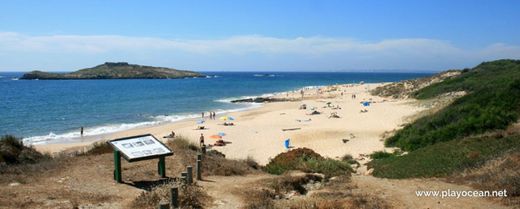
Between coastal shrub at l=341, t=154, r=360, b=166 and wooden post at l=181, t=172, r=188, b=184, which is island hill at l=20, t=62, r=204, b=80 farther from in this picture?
wooden post at l=181, t=172, r=188, b=184

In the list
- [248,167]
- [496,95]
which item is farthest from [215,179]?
[496,95]

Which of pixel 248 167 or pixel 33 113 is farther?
pixel 33 113

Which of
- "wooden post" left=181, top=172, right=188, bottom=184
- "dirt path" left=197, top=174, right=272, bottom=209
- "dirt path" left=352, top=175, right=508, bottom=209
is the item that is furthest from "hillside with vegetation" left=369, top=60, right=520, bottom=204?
"wooden post" left=181, top=172, right=188, bottom=184

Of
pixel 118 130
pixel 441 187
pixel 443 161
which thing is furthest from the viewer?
pixel 118 130

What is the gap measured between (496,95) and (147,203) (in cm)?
1968

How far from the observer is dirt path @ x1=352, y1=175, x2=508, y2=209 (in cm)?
1025

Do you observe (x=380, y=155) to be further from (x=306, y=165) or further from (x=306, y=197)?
(x=306, y=197)

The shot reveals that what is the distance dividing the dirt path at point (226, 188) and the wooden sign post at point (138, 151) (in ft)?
4.50

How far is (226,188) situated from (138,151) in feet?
9.17

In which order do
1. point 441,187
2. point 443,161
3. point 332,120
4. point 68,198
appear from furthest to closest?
point 332,120
point 443,161
point 441,187
point 68,198

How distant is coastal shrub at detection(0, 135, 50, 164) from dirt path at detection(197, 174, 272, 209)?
6.67 m

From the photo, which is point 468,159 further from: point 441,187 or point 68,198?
point 68,198

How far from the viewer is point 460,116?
74.3ft

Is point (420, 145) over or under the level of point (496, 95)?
under
